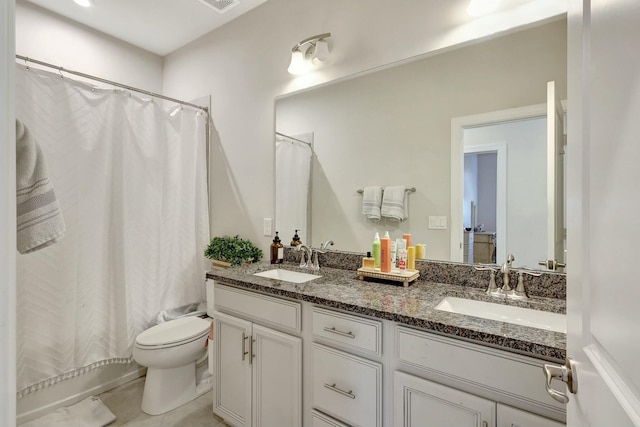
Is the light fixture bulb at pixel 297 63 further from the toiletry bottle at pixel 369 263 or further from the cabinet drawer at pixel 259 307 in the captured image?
the cabinet drawer at pixel 259 307

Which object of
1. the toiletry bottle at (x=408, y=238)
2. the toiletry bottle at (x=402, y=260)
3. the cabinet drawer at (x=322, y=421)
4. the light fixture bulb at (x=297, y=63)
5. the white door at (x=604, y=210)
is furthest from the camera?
the light fixture bulb at (x=297, y=63)

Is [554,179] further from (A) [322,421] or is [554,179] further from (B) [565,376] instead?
(A) [322,421]

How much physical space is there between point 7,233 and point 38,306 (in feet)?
5.82

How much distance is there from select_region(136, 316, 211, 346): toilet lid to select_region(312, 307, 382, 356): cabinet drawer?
1050 mm

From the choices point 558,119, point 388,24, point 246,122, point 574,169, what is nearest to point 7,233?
point 574,169

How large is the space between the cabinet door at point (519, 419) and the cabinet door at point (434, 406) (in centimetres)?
2

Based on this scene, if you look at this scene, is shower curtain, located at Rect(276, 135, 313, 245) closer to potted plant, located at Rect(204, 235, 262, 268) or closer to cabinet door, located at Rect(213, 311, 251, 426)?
potted plant, located at Rect(204, 235, 262, 268)

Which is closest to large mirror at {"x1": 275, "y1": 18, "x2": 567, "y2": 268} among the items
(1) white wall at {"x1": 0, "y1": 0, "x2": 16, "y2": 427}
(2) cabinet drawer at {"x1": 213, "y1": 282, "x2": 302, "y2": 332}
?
(2) cabinet drawer at {"x1": 213, "y1": 282, "x2": 302, "y2": 332}

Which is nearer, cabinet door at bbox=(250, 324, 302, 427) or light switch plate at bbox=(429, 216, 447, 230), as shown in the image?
cabinet door at bbox=(250, 324, 302, 427)

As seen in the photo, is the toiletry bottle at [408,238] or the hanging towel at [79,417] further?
the hanging towel at [79,417]

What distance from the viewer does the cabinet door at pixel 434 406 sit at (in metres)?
0.92

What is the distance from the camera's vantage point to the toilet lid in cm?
186

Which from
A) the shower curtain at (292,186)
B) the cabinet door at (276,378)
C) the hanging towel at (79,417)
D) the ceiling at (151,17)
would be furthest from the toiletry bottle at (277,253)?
the ceiling at (151,17)

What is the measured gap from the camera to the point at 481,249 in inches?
55.7
